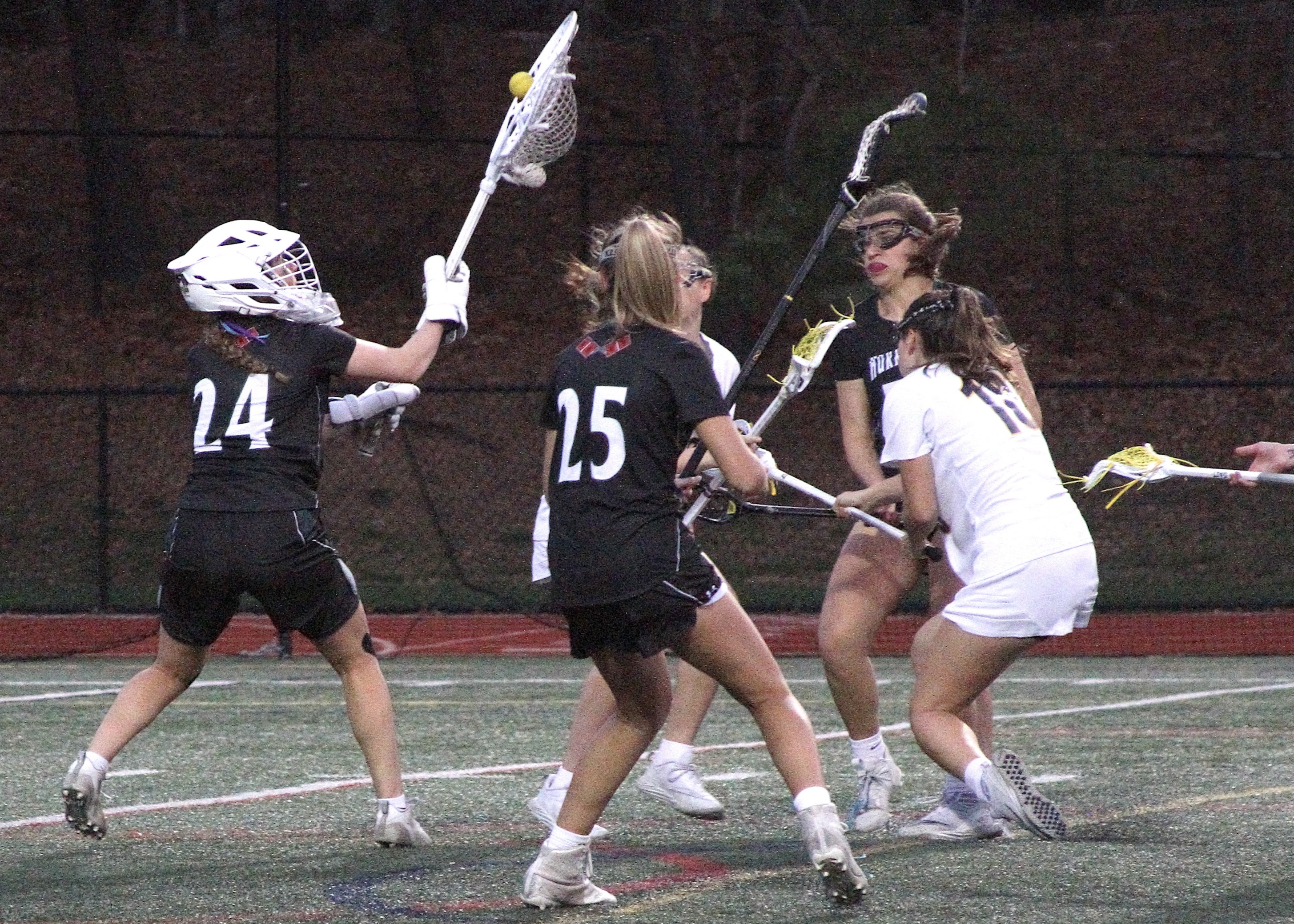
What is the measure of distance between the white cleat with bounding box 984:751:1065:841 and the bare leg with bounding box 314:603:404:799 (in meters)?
1.71

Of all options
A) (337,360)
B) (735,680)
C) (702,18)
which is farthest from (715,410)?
(702,18)

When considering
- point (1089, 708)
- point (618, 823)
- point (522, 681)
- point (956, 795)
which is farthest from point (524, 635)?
point (956, 795)

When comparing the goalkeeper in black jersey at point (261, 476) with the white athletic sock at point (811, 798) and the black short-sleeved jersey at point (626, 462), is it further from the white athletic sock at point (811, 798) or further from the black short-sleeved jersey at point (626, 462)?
the white athletic sock at point (811, 798)

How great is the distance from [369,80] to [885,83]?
7.91 meters

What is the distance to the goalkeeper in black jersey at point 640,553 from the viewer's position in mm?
4348

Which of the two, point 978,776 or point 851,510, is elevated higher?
point 851,510

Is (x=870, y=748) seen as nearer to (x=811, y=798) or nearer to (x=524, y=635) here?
(x=811, y=798)

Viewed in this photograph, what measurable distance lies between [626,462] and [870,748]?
1.74 meters

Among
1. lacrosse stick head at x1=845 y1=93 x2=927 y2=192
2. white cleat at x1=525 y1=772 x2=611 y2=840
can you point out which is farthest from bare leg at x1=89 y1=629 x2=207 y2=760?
lacrosse stick head at x1=845 y1=93 x2=927 y2=192

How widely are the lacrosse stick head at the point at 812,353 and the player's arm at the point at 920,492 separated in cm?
95

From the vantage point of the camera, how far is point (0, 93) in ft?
69.2

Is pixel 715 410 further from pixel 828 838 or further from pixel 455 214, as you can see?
pixel 455 214

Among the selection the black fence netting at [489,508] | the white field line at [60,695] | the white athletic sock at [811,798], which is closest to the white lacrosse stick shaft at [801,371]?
the white athletic sock at [811,798]

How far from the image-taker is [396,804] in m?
5.36
